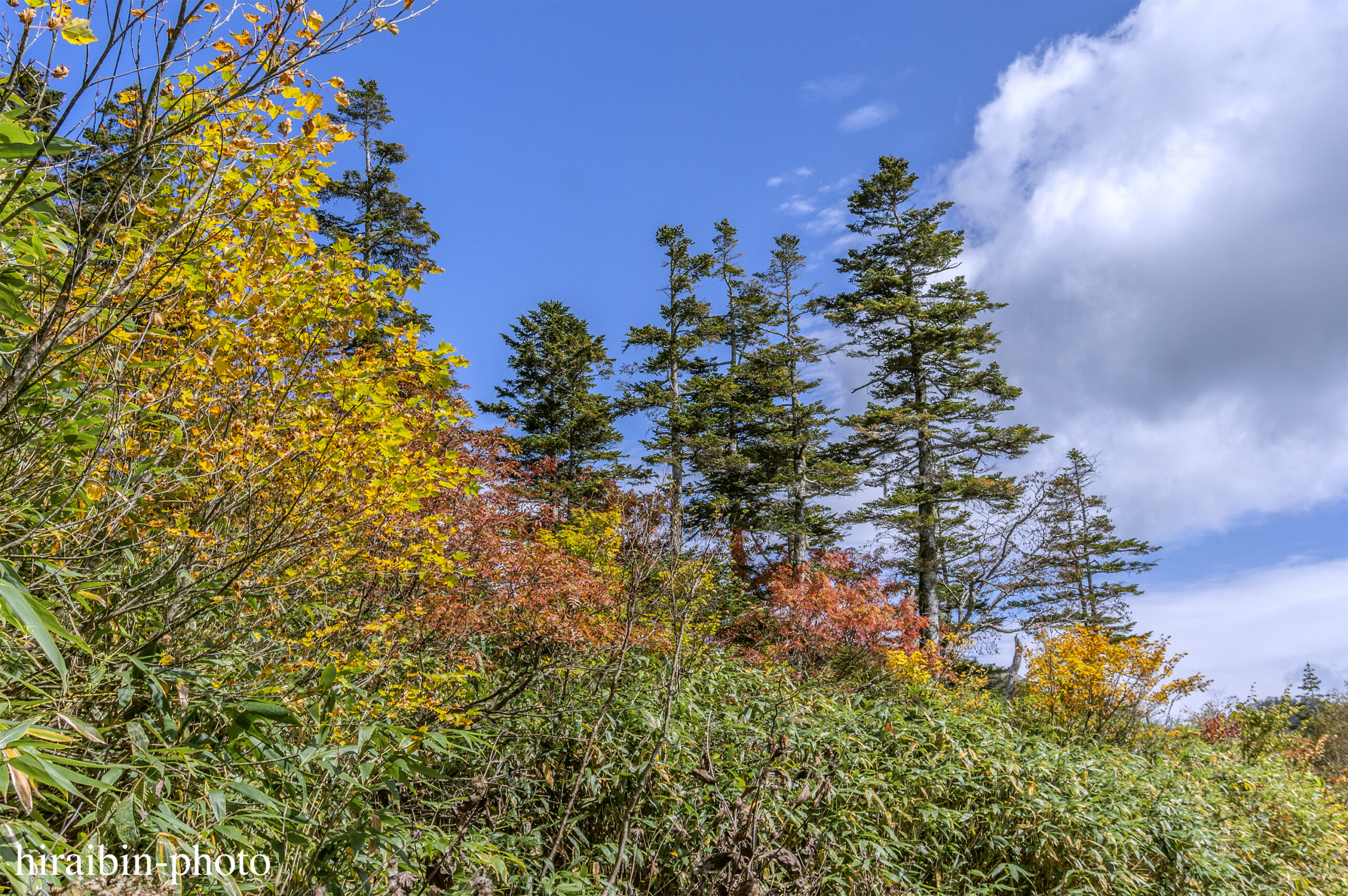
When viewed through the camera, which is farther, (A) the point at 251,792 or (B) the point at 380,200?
(B) the point at 380,200

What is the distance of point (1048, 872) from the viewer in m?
4.00

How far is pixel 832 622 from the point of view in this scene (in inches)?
392

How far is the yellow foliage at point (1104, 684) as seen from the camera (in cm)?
750

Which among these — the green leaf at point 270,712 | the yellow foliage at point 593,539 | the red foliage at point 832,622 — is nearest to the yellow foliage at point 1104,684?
the red foliage at point 832,622

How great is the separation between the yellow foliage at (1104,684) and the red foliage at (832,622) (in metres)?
2.29

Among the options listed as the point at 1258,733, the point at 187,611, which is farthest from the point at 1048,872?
the point at 1258,733

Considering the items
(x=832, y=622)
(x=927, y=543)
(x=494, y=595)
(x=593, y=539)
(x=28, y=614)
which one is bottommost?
(x=28, y=614)

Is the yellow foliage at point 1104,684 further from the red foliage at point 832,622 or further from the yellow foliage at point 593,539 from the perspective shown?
the yellow foliage at point 593,539

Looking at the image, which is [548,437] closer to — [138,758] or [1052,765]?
[1052,765]

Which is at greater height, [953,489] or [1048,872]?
[953,489]

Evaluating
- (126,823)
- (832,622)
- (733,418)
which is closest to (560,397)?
(733,418)

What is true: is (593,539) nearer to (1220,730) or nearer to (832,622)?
(832,622)

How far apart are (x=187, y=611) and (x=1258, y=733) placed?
11.2m

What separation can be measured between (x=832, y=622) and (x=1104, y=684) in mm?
3492
